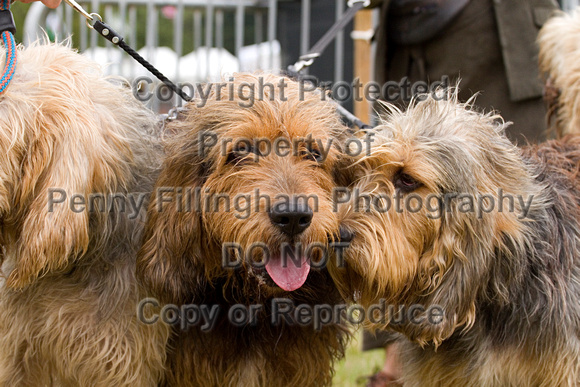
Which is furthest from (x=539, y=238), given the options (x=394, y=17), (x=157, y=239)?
(x=394, y=17)

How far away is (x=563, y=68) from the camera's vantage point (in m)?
4.18

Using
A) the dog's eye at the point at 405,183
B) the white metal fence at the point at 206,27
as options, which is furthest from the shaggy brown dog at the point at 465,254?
the white metal fence at the point at 206,27

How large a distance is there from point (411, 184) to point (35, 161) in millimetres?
1436

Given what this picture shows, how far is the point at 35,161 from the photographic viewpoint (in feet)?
8.83

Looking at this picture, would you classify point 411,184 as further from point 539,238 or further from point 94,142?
point 94,142

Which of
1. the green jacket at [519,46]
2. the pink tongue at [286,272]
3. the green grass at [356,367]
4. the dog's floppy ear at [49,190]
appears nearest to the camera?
the dog's floppy ear at [49,190]

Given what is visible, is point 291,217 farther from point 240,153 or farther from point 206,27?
point 206,27

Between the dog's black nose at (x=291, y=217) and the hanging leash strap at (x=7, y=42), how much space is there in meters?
1.10

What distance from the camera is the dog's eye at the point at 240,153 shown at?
9.65 feet

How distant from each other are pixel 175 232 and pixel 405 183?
953 mm

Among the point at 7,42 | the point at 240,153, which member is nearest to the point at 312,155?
the point at 240,153

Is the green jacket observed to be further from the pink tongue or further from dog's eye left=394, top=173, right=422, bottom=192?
the pink tongue

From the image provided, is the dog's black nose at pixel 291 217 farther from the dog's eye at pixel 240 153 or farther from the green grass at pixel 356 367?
the green grass at pixel 356 367

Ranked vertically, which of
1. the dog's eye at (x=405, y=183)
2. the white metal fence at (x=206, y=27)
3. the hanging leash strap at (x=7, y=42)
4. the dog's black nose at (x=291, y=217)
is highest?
the white metal fence at (x=206, y=27)
